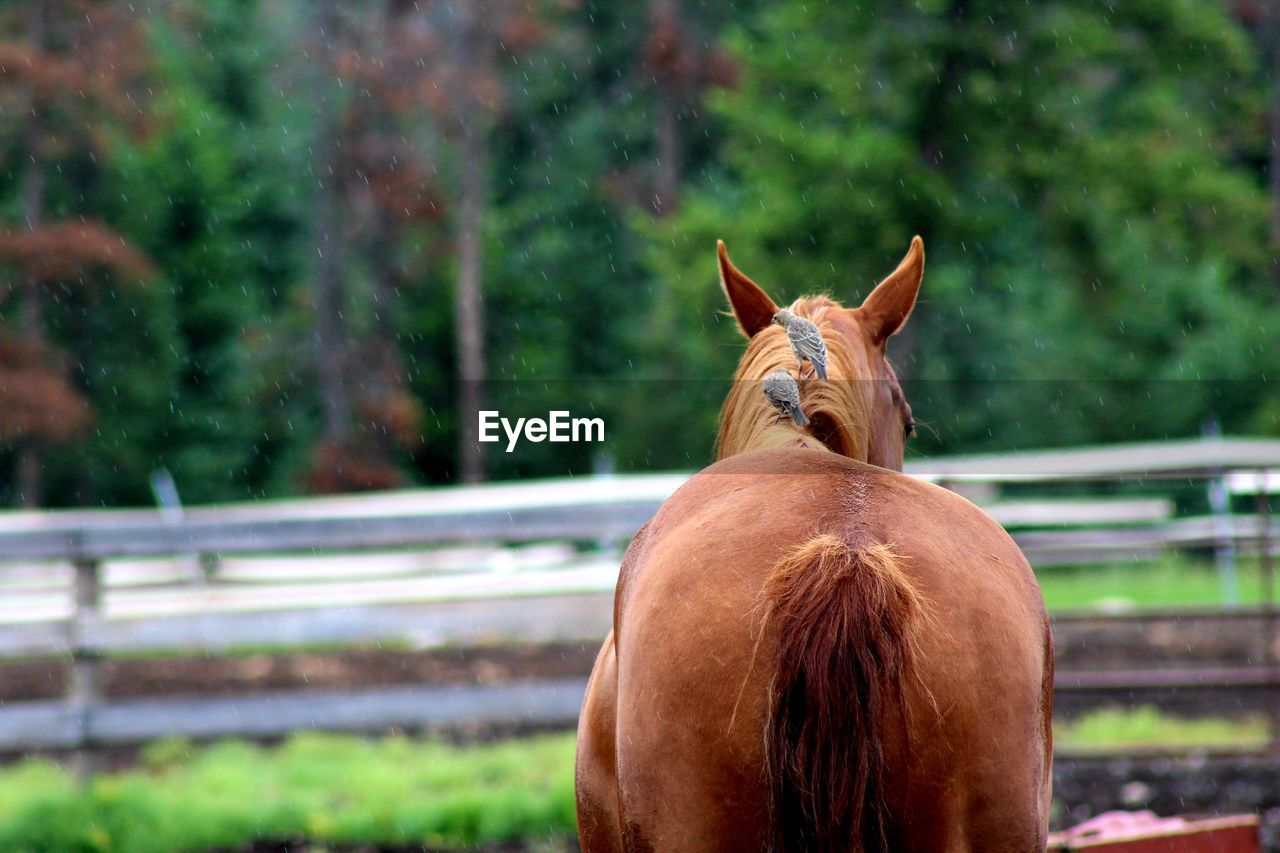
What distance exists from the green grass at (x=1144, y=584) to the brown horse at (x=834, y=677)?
8.99m

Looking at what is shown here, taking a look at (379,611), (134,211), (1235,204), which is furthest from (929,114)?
(134,211)

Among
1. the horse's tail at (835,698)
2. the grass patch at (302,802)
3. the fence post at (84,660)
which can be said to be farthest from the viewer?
the fence post at (84,660)

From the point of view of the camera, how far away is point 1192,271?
2005cm

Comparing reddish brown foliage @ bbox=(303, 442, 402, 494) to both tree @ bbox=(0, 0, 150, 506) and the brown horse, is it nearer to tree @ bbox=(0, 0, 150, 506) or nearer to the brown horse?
tree @ bbox=(0, 0, 150, 506)

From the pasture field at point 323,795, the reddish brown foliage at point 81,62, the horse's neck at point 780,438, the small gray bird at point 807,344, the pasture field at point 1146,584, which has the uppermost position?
the reddish brown foliage at point 81,62

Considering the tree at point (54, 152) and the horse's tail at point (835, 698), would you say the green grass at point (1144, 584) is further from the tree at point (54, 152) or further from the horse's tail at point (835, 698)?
the tree at point (54, 152)

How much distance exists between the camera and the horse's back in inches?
75.1

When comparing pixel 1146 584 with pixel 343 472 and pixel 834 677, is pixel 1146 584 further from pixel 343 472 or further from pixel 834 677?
pixel 834 677

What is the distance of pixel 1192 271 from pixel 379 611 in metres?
17.0

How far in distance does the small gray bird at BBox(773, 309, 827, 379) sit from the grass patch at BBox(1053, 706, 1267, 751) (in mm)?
4290

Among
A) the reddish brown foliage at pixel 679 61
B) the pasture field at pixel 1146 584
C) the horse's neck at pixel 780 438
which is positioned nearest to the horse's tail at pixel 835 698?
the horse's neck at pixel 780 438

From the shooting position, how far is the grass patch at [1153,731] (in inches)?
256

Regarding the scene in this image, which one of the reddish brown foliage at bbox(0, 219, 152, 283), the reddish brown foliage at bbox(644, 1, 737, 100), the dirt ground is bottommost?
the dirt ground

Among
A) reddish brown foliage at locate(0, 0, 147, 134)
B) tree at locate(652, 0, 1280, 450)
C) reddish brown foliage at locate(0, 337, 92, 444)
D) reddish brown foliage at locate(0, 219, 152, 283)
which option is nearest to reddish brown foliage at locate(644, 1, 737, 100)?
tree at locate(652, 0, 1280, 450)
